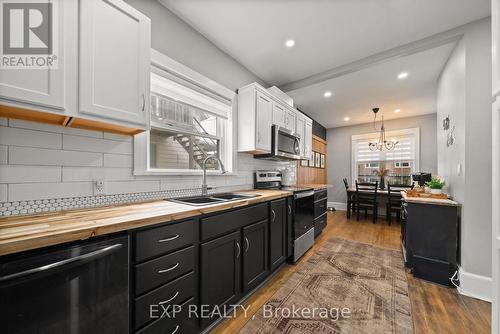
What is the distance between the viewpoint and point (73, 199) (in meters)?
1.25

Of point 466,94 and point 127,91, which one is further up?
point 466,94

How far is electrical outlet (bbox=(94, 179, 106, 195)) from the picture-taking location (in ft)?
4.41

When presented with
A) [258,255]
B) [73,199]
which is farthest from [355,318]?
[73,199]

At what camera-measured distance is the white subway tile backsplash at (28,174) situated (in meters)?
1.04

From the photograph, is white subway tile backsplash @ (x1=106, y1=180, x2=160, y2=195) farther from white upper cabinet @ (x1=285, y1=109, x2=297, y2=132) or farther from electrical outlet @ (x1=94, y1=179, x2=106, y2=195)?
white upper cabinet @ (x1=285, y1=109, x2=297, y2=132)

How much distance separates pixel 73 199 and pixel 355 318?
229 centimetres

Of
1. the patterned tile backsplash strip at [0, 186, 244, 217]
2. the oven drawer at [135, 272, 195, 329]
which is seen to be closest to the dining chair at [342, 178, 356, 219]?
the patterned tile backsplash strip at [0, 186, 244, 217]

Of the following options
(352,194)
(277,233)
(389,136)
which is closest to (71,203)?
(277,233)

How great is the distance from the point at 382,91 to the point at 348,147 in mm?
2702

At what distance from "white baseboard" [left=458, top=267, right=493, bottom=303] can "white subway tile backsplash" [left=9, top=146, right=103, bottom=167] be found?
11.4 ft

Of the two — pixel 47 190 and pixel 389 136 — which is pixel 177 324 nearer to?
pixel 47 190

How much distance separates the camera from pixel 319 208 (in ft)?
→ 11.5

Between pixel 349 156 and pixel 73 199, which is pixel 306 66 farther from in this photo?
pixel 349 156

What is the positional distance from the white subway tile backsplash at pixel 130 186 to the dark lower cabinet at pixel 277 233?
3.90 feet
